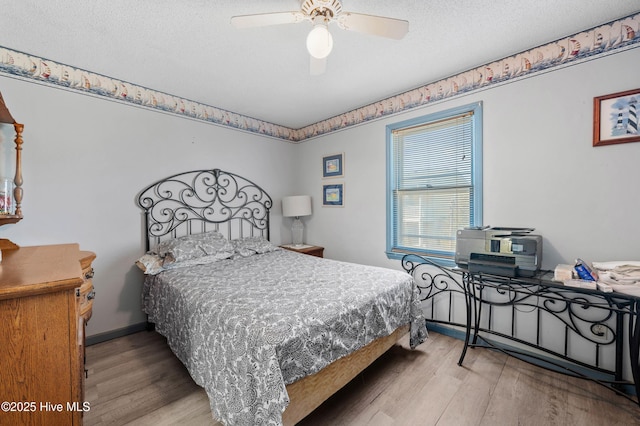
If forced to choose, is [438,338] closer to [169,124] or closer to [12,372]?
[12,372]

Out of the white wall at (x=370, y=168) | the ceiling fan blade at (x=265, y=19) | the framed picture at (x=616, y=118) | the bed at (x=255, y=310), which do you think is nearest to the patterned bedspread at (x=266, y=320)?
the bed at (x=255, y=310)

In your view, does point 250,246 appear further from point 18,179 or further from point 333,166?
point 18,179

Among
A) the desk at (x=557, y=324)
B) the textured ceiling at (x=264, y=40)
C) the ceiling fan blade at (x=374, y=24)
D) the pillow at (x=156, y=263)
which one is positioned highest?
the textured ceiling at (x=264, y=40)

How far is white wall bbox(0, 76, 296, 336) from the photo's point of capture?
226cm

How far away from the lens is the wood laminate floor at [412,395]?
5.36 feet

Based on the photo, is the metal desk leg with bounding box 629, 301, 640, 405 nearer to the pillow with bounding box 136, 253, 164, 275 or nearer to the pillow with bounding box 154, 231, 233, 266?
the pillow with bounding box 154, 231, 233, 266

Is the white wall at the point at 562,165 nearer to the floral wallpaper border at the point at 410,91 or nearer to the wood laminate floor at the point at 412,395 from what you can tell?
the floral wallpaper border at the point at 410,91

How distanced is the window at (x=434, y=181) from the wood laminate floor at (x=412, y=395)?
1.04 m

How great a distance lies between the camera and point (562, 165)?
209 cm

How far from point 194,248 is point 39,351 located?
6.55ft

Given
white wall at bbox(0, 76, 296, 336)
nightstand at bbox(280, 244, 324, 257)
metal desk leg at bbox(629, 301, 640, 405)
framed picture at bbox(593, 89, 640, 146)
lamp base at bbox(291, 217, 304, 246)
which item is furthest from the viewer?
lamp base at bbox(291, 217, 304, 246)

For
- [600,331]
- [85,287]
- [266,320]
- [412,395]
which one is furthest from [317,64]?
[600,331]

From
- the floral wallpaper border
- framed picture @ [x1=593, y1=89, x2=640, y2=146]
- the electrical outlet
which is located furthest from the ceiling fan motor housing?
the electrical outlet

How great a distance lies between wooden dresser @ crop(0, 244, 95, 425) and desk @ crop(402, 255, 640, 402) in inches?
94.5
